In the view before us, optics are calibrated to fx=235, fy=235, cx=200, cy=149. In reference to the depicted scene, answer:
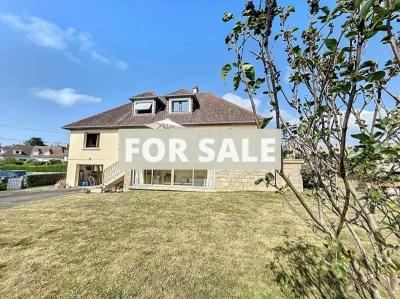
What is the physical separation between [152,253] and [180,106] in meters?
20.6

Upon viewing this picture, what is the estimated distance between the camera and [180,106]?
25.6m

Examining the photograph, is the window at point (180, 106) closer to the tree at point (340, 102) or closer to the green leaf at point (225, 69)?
the tree at point (340, 102)

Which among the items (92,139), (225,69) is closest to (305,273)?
(225,69)

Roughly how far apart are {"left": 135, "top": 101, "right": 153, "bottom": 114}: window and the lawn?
16.5m

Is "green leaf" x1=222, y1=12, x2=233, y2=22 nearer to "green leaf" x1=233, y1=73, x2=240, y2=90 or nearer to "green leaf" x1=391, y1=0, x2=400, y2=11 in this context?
"green leaf" x1=233, y1=73, x2=240, y2=90

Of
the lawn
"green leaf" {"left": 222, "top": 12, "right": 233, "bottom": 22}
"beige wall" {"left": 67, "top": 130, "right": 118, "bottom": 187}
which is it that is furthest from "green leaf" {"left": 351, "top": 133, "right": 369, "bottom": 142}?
"beige wall" {"left": 67, "top": 130, "right": 118, "bottom": 187}

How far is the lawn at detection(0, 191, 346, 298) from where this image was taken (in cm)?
487

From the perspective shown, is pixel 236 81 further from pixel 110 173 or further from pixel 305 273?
pixel 110 173

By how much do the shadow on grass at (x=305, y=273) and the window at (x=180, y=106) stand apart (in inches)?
792

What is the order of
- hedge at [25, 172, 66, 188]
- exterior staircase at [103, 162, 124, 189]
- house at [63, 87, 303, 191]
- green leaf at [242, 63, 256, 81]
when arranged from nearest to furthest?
green leaf at [242, 63, 256, 81], exterior staircase at [103, 162, 124, 189], house at [63, 87, 303, 191], hedge at [25, 172, 66, 188]

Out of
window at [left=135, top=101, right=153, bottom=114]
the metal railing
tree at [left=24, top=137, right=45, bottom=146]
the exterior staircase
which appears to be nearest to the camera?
the exterior staircase

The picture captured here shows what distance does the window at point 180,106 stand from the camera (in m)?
25.3

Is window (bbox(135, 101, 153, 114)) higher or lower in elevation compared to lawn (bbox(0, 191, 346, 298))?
higher

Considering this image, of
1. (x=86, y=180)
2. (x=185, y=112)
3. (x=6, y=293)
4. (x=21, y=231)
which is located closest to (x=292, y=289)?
(x=6, y=293)
